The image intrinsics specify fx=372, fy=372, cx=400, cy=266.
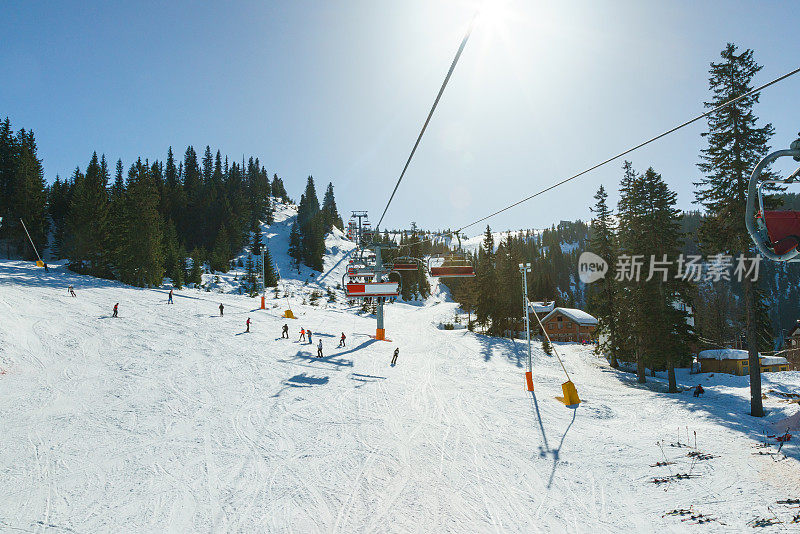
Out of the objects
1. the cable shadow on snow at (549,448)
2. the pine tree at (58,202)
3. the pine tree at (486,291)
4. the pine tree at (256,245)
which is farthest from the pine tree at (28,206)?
the cable shadow on snow at (549,448)

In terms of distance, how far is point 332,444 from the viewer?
13578 millimetres

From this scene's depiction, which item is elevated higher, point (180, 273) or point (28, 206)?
point (28, 206)

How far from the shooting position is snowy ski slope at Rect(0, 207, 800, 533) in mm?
9594

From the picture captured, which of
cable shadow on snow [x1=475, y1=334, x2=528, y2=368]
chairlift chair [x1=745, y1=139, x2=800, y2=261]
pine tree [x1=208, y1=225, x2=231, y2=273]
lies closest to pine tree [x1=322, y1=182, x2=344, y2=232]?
pine tree [x1=208, y1=225, x2=231, y2=273]

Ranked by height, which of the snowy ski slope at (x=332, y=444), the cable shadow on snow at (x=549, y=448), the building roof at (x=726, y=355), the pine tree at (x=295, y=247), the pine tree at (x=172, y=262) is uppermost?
the pine tree at (x=295, y=247)

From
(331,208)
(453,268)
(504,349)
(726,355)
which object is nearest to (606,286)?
(504,349)

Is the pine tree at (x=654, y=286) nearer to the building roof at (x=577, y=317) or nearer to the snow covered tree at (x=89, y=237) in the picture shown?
the building roof at (x=577, y=317)

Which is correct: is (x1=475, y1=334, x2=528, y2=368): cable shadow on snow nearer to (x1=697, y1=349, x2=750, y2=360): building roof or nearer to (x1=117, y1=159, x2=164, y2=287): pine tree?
(x1=697, y1=349, x2=750, y2=360): building roof

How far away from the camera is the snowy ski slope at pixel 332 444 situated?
9594 mm

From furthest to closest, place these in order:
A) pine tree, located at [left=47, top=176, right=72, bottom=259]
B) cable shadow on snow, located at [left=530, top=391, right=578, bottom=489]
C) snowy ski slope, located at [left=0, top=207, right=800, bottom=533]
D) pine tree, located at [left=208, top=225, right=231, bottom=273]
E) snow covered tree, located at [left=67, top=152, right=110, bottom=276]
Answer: pine tree, located at [left=208, top=225, right=231, bottom=273]
pine tree, located at [left=47, top=176, right=72, bottom=259]
snow covered tree, located at [left=67, top=152, right=110, bottom=276]
cable shadow on snow, located at [left=530, top=391, right=578, bottom=489]
snowy ski slope, located at [left=0, top=207, right=800, bottom=533]

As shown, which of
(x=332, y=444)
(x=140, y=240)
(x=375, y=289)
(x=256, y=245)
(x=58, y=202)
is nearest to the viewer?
(x=332, y=444)

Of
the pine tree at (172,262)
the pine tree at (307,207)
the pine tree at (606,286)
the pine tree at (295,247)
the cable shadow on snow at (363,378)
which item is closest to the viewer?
the cable shadow on snow at (363,378)

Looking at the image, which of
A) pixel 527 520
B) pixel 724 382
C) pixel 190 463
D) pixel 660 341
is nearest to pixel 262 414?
pixel 190 463

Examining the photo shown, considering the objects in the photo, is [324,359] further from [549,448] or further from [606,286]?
[606,286]
